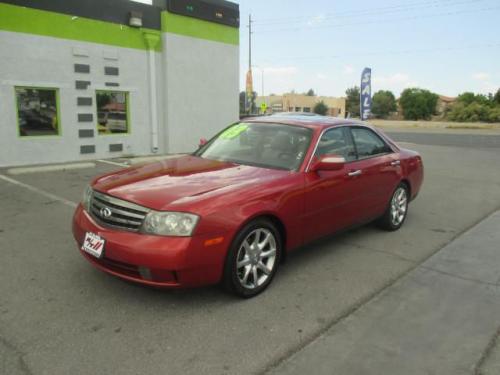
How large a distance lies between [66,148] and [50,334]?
955cm

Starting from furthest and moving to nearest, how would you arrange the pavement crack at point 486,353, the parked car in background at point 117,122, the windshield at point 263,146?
the parked car in background at point 117,122
the windshield at point 263,146
the pavement crack at point 486,353

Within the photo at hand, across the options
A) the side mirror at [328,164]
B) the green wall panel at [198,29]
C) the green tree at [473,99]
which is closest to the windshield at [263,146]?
the side mirror at [328,164]

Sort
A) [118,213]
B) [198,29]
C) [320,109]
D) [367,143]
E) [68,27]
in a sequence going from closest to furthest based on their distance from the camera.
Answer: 1. [118,213]
2. [367,143]
3. [68,27]
4. [198,29]
5. [320,109]

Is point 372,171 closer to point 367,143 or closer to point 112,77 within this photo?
point 367,143

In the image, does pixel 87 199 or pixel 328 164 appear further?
pixel 328 164

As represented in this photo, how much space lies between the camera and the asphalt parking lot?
9.22 feet

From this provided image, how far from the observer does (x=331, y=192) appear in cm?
446

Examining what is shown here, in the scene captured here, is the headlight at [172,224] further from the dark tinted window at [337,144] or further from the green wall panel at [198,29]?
the green wall panel at [198,29]

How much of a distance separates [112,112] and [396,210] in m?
9.36

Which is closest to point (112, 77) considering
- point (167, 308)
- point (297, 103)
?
point (167, 308)

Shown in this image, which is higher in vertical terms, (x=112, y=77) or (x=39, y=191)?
(x=112, y=77)

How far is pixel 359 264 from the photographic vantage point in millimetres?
4621

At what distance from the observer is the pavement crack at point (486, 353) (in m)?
2.80

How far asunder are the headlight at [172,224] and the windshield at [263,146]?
129cm
